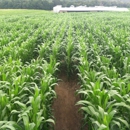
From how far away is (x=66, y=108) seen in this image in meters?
5.48

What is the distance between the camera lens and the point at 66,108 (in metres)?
5.48

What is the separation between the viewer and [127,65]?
232 inches

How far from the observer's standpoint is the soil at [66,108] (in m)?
4.83

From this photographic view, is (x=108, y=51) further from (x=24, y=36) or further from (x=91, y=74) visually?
(x=24, y=36)

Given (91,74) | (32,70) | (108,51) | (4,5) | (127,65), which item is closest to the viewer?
(91,74)

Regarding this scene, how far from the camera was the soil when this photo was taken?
4.83 m

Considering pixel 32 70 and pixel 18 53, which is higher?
pixel 18 53

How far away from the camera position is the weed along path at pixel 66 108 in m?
4.82

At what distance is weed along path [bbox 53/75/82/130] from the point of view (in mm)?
4822

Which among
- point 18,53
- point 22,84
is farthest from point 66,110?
point 18,53

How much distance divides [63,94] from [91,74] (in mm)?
1731

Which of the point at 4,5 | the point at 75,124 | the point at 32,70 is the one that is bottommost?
the point at 75,124

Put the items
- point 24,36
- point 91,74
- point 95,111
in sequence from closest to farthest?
1. point 95,111
2. point 91,74
3. point 24,36

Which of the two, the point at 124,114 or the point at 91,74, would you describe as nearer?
the point at 124,114
